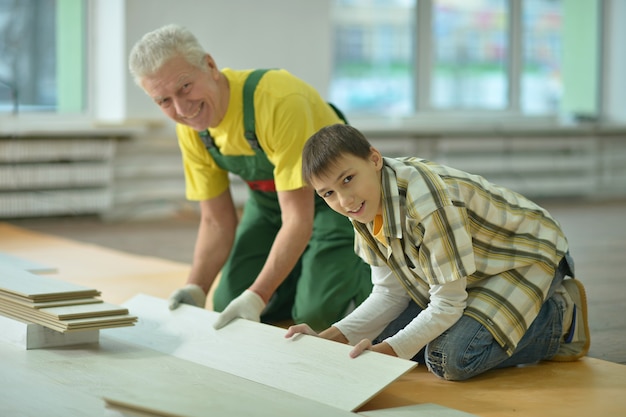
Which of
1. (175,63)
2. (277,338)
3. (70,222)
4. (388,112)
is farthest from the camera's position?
(388,112)

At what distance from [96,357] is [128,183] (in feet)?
14.9

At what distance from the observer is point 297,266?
3.18 m

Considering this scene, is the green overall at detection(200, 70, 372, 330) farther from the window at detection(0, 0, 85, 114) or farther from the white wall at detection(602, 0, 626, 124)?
the white wall at detection(602, 0, 626, 124)

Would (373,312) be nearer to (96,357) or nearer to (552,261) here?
(552,261)

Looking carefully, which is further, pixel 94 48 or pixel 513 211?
pixel 94 48

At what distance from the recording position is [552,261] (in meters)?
2.34

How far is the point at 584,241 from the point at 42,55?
13.4ft

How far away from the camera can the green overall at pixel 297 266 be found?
2.86m

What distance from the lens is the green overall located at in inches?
113

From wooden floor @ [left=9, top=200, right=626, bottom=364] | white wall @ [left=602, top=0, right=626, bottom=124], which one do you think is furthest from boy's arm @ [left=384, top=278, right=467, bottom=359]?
white wall @ [left=602, top=0, right=626, bottom=124]

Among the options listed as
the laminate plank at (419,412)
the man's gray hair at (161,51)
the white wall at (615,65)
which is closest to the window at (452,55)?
the white wall at (615,65)

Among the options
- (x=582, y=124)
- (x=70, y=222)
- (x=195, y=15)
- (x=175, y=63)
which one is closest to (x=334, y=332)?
(x=175, y=63)

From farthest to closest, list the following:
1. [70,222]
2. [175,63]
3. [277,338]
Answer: [70,222]
[175,63]
[277,338]

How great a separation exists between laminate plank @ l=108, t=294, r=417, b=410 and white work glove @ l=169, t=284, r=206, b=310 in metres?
0.04
